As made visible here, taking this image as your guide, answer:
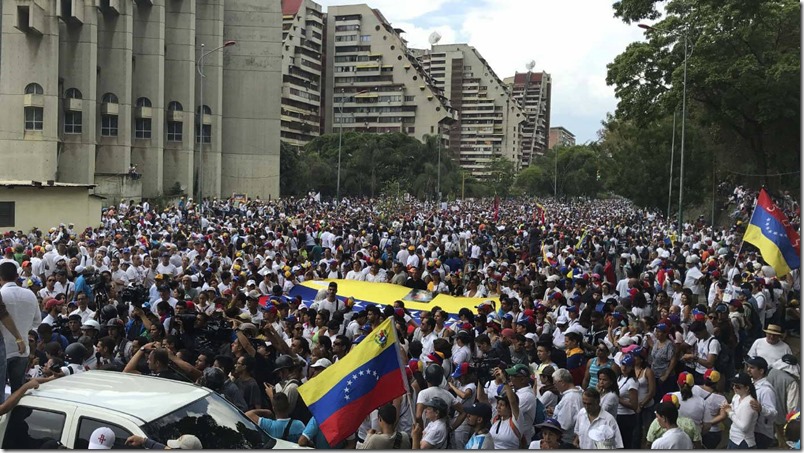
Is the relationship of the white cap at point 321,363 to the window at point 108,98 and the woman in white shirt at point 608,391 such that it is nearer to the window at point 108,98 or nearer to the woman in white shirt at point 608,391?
the woman in white shirt at point 608,391

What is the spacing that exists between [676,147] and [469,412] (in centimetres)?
3712

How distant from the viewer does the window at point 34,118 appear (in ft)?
166

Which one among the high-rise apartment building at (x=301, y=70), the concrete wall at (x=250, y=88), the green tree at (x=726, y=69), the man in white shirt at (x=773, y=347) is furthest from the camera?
the high-rise apartment building at (x=301, y=70)

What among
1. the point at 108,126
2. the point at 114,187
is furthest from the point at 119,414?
the point at 108,126

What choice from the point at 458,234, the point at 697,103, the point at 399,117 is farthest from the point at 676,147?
the point at 399,117

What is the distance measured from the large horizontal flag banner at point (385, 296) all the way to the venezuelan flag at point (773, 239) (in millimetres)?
4097

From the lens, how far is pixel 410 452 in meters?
6.35

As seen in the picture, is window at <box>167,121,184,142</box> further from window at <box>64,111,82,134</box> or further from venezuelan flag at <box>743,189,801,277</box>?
venezuelan flag at <box>743,189,801,277</box>

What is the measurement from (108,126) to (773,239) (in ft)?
163

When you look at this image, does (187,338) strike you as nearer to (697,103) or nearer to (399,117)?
(697,103)

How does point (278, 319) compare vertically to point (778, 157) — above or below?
below

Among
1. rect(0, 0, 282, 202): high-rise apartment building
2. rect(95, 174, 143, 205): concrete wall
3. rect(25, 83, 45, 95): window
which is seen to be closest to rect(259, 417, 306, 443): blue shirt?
rect(0, 0, 282, 202): high-rise apartment building

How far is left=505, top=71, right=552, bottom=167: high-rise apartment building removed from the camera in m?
172

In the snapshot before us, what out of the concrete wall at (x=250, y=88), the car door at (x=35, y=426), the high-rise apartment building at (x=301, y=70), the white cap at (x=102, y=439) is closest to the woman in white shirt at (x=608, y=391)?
the white cap at (x=102, y=439)
